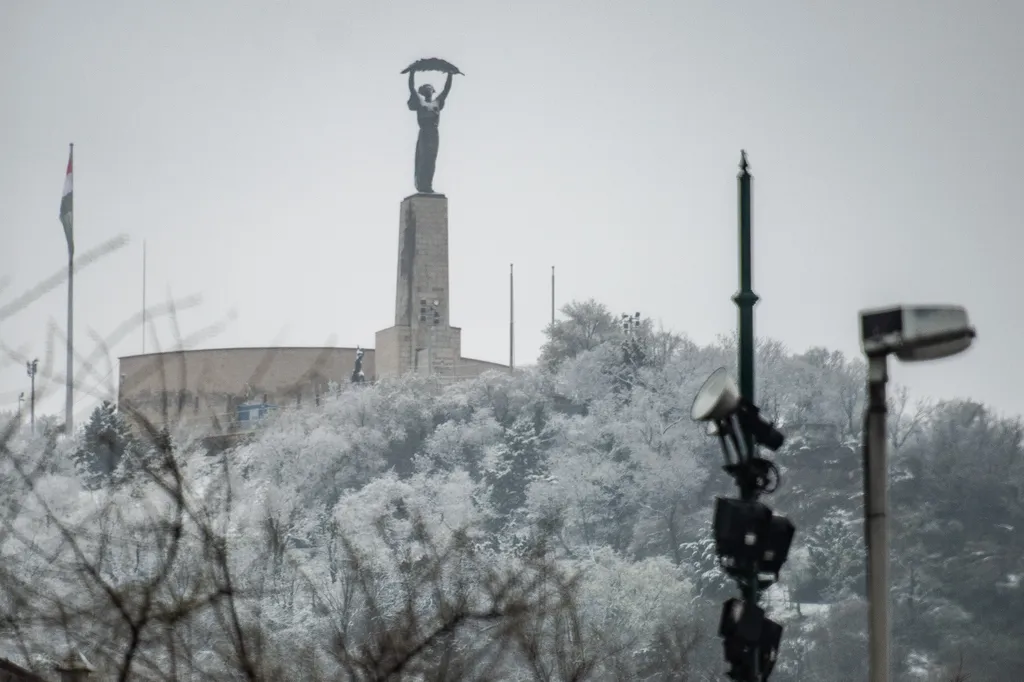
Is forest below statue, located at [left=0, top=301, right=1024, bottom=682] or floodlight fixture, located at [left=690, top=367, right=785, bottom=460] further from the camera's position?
forest below statue, located at [left=0, top=301, right=1024, bottom=682]

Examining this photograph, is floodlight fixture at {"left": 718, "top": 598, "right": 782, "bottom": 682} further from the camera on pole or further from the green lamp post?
the green lamp post

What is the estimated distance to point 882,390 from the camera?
6293mm

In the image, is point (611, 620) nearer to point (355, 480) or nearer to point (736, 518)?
point (355, 480)

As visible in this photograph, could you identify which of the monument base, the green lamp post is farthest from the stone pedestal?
the green lamp post

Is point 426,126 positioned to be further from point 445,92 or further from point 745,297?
point 745,297

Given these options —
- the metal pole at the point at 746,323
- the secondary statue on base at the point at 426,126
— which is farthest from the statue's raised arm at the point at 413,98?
the metal pole at the point at 746,323

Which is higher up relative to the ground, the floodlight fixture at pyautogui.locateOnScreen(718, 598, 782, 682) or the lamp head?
the lamp head

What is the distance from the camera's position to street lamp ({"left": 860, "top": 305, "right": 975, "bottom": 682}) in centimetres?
607

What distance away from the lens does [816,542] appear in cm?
8588

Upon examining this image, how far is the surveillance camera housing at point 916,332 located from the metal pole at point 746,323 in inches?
18.1

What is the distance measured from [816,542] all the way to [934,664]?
10451 millimetres

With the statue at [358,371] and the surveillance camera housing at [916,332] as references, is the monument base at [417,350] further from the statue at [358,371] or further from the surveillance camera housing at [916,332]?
the surveillance camera housing at [916,332]

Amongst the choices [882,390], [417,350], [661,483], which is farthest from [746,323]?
[661,483]

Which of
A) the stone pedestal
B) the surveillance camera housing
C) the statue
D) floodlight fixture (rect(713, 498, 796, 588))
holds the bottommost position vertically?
floodlight fixture (rect(713, 498, 796, 588))
